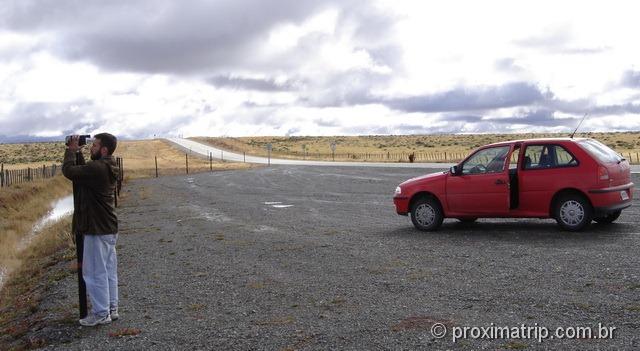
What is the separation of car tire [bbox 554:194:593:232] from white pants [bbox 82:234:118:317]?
815 cm

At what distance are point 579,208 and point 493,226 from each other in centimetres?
223

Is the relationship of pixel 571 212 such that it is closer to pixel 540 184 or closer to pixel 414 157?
pixel 540 184

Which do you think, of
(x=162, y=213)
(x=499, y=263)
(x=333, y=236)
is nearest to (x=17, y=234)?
(x=162, y=213)

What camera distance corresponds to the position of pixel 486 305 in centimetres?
704

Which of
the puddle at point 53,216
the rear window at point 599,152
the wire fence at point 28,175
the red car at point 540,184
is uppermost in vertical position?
the rear window at point 599,152

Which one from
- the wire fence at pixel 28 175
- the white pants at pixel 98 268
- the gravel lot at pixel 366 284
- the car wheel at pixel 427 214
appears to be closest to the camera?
the gravel lot at pixel 366 284

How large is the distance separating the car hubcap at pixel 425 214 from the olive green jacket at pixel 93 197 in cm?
751

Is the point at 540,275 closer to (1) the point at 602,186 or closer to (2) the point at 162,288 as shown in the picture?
(1) the point at 602,186

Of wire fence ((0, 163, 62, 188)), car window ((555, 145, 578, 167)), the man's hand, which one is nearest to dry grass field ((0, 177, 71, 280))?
wire fence ((0, 163, 62, 188))

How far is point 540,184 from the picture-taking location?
11695 millimetres

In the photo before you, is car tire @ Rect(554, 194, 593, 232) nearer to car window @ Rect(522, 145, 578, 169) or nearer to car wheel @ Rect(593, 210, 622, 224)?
car window @ Rect(522, 145, 578, 169)

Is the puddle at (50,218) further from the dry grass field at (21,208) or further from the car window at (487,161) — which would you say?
the car window at (487,161)

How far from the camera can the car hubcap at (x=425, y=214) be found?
1293 cm

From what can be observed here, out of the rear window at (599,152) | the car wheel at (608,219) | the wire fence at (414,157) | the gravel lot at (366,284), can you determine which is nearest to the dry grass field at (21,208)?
the gravel lot at (366,284)
